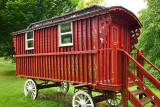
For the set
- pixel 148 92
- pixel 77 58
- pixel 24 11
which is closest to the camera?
pixel 148 92

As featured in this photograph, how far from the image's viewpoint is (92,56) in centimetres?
586

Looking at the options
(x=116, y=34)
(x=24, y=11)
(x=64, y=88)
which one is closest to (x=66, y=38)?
(x=116, y=34)

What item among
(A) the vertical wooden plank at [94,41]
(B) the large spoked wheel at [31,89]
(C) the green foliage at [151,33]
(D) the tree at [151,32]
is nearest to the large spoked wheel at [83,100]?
(A) the vertical wooden plank at [94,41]

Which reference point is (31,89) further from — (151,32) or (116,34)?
(151,32)

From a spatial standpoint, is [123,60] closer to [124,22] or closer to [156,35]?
[124,22]

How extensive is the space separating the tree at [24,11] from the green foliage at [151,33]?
9.73m

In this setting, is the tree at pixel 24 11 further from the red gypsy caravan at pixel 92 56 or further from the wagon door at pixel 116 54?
the wagon door at pixel 116 54

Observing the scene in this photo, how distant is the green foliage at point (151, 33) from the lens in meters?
13.3

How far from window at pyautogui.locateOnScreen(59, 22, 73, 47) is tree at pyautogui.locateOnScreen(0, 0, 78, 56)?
34.4 ft

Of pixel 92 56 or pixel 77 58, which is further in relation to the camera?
pixel 77 58

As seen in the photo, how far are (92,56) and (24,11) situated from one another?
44.8 ft

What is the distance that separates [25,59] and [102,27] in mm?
5711

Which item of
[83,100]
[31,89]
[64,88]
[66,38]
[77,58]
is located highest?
[66,38]

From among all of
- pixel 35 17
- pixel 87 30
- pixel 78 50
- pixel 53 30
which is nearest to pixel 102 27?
pixel 87 30
